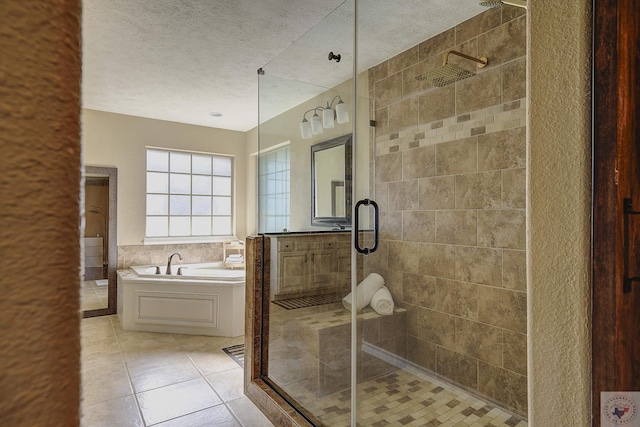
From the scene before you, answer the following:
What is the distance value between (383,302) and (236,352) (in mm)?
1609

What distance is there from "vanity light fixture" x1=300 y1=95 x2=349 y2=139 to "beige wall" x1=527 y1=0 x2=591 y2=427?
5.21 ft

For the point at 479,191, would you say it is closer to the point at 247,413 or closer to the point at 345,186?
the point at 345,186

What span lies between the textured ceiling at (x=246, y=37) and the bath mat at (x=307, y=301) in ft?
4.93

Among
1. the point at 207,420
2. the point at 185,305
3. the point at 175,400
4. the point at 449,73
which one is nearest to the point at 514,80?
the point at 449,73

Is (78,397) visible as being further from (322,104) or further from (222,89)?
(222,89)

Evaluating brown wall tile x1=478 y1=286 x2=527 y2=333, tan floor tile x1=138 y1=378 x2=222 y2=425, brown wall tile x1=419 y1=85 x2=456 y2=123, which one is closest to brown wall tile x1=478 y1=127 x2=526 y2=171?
brown wall tile x1=419 y1=85 x2=456 y2=123

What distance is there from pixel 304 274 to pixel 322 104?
1251 mm

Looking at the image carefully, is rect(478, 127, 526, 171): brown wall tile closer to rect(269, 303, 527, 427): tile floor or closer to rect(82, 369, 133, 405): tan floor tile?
rect(269, 303, 527, 427): tile floor

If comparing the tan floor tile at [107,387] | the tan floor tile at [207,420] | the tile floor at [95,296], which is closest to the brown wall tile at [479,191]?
the tan floor tile at [207,420]

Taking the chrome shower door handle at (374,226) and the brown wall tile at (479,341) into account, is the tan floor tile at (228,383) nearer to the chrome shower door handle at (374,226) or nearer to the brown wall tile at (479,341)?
the chrome shower door handle at (374,226)

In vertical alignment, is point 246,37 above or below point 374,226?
above

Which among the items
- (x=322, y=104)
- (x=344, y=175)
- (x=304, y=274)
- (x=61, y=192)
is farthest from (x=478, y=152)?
(x=61, y=192)

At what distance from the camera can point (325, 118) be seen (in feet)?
8.50

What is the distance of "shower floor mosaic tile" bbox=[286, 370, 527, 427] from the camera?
6.57 ft
